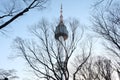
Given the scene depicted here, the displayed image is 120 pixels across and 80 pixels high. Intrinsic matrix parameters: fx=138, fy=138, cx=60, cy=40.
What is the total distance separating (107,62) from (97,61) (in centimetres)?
171

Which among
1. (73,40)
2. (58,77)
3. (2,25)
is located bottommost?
(58,77)

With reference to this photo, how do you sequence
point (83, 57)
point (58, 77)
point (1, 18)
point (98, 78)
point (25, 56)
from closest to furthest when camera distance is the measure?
point (1, 18)
point (58, 77)
point (25, 56)
point (83, 57)
point (98, 78)

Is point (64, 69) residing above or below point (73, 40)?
below

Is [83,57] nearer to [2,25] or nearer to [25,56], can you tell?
[25,56]

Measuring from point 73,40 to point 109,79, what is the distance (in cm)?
709

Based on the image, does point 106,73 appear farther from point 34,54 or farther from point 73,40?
point 34,54

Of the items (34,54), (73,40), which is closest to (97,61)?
(73,40)

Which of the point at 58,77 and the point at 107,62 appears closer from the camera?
the point at 58,77

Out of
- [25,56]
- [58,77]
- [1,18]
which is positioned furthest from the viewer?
[25,56]

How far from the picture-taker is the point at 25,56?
15.5 m

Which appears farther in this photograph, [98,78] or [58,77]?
[98,78]

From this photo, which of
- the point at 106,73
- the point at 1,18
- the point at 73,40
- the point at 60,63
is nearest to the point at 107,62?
the point at 106,73

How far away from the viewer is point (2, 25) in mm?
7309

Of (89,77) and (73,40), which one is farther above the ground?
(73,40)
